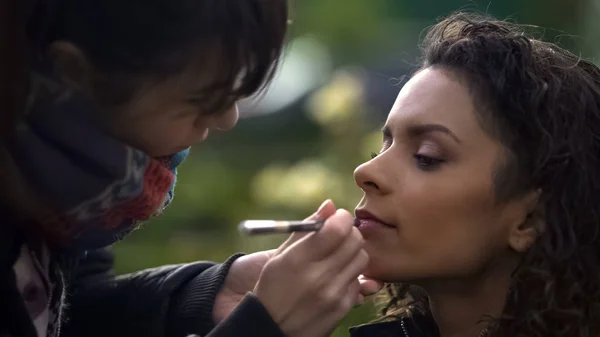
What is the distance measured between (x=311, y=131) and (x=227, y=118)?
10.1 ft

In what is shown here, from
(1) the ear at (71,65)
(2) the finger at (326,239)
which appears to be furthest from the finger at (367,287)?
(1) the ear at (71,65)

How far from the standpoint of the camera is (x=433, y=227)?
1.40m

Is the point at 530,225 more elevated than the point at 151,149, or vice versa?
the point at 151,149

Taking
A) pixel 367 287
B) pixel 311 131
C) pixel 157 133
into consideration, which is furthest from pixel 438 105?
pixel 311 131

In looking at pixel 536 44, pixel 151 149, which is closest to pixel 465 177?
pixel 536 44

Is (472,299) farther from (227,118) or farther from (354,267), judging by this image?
(227,118)

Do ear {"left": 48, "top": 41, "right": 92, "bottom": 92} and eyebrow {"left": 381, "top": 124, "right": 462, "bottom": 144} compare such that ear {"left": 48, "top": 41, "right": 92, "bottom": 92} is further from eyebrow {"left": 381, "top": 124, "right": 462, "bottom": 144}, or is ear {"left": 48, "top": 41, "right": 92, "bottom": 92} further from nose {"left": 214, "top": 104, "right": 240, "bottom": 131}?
eyebrow {"left": 381, "top": 124, "right": 462, "bottom": 144}

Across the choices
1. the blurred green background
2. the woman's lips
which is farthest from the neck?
the blurred green background

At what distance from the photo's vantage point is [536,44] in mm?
1507

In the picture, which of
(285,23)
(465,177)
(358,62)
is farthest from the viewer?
(358,62)

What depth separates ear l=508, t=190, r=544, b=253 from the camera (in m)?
1.43

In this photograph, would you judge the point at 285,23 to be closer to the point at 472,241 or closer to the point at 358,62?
the point at 472,241

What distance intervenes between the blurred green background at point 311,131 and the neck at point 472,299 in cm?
114

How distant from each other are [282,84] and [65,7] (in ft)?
10.9
